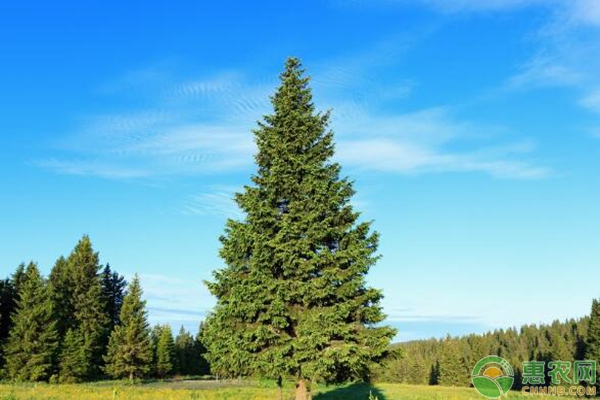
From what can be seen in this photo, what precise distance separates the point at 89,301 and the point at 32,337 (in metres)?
15.1

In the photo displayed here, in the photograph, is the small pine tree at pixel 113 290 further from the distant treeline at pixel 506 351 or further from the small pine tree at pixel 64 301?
the distant treeline at pixel 506 351

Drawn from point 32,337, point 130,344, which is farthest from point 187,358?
point 32,337

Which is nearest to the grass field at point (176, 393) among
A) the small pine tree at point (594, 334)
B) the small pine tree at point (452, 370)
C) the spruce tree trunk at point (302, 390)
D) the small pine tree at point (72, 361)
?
the spruce tree trunk at point (302, 390)

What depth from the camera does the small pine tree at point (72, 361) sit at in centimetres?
5078

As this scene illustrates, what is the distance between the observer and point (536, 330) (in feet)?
504

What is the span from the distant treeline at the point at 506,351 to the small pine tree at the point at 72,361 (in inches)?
1797

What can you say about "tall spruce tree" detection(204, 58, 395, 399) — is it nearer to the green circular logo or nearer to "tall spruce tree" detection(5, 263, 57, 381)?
the green circular logo

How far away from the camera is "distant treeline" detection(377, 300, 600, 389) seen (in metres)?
96.3

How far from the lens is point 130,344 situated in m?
54.3

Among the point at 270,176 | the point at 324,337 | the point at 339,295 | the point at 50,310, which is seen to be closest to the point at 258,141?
the point at 270,176

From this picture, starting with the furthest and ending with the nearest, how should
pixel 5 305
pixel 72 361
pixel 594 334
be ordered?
1. pixel 594 334
2. pixel 5 305
3. pixel 72 361

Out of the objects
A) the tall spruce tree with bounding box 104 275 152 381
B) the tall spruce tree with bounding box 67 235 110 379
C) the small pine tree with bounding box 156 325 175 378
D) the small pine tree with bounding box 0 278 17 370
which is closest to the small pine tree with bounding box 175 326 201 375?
the small pine tree with bounding box 156 325 175 378

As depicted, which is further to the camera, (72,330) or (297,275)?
(72,330)

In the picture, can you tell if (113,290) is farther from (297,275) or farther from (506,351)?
(506,351)
